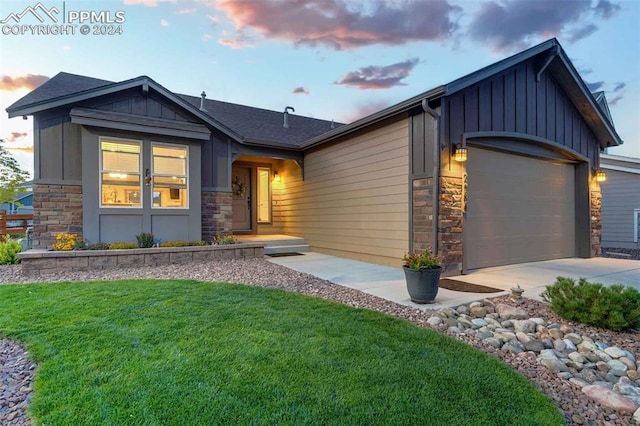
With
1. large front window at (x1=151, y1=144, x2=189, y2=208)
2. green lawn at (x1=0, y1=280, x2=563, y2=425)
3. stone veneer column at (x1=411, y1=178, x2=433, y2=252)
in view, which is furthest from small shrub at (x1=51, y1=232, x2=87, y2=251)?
stone veneer column at (x1=411, y1=178, x2=433, y2=252)

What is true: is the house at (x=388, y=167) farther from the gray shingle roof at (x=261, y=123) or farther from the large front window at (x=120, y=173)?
the gray shingle roof at (x=261, y=123)

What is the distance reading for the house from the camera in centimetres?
595

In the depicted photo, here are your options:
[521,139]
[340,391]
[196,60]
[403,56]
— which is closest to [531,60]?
A: [521,139]

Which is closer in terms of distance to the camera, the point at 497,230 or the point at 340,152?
the point at 497,230

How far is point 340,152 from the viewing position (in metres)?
8.21

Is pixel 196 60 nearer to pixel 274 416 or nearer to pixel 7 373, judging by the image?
pixel 7 373

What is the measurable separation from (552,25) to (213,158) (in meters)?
9.95

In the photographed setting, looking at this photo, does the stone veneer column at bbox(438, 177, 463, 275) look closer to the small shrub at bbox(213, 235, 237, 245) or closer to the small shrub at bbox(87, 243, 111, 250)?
the small shrub at bbox(213, 235, 237, 245)

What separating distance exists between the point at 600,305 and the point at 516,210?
4177 mm

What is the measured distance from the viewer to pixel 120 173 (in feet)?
23.1

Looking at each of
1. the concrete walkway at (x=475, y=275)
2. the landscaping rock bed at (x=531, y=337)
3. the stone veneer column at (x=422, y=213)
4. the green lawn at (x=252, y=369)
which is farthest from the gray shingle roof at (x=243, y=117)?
the green lawn at (x=252, y=369)

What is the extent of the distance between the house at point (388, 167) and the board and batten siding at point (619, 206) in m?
2.73

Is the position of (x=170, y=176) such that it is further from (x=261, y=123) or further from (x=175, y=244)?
(x=261, y=123)
